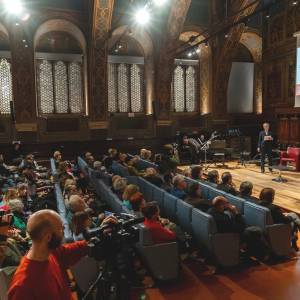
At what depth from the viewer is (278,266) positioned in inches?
150

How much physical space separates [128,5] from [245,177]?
24.0 ft

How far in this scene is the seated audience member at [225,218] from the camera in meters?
3.69

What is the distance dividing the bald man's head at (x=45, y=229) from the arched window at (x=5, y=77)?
1090 cm

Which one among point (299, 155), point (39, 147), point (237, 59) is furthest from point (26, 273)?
point (237, 59)

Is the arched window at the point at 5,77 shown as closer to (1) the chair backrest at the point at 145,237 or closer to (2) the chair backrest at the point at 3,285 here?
(1) the chair backrest at the point at 145,237

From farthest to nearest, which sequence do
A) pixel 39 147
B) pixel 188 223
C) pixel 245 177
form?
1. pixel 39 147
2. pixel 245 177
3. pixel 188 223

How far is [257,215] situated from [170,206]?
1.25 metres

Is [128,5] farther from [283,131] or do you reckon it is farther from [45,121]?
[283,131]

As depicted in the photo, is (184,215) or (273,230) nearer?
(273,230)

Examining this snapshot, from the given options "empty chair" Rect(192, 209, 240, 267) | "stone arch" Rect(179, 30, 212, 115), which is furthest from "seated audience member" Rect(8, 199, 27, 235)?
"stone arch" Rect(179, 30, 212, 115)

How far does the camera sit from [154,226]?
3488 millimetres

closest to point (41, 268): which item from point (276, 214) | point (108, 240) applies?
point (108, 240)

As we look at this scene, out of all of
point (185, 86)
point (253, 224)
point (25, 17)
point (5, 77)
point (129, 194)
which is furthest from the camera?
point (185, 86)

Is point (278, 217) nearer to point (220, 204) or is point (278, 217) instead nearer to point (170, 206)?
point (220, 204)
